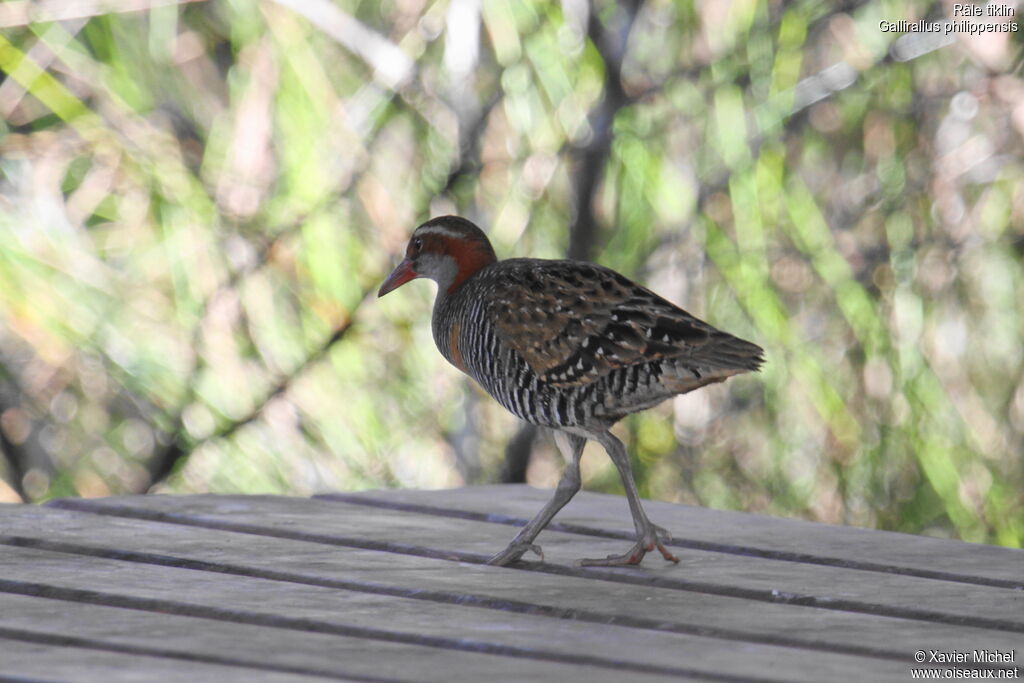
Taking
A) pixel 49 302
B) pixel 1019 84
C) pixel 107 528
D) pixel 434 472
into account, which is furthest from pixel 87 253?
pixel 1019 84

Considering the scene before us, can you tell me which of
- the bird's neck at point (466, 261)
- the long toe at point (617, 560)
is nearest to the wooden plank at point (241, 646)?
the long toe at point (617, 560)

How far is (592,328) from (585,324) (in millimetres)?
21

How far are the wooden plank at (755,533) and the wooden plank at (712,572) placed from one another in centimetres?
7

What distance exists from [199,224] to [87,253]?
385 mm

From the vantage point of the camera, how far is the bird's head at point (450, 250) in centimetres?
384

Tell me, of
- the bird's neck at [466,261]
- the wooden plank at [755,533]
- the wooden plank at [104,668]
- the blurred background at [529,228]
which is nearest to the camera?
the wooden plank at [104,668]

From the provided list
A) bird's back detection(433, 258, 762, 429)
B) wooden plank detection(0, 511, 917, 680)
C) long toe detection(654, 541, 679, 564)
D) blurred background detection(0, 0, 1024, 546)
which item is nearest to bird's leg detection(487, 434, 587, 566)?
bird's back detection(433, 258, 762, 429)

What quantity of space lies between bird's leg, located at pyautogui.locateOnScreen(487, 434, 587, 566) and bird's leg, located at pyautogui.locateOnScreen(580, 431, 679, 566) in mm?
85

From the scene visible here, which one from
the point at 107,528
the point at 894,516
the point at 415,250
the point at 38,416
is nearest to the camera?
the point at 107,528

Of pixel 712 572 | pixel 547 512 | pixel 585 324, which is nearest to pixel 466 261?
pixel 585 324

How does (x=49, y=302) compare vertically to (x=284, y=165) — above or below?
below

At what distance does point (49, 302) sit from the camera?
5.35 meters

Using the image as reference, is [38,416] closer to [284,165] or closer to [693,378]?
[284,165]

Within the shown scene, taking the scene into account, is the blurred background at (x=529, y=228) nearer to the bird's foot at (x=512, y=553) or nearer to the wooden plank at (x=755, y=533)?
the wooden plank at (x=755, y=533)
